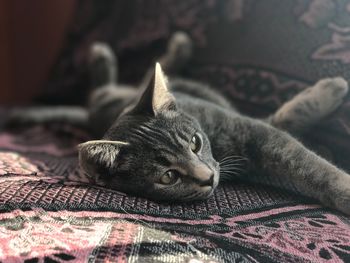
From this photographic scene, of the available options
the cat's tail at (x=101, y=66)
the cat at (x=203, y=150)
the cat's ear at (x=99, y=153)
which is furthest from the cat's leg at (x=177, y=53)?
the cat's ear at (x=99, y=153)

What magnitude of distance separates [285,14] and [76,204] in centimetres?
88

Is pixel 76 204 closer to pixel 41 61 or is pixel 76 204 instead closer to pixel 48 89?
pixel 48 89

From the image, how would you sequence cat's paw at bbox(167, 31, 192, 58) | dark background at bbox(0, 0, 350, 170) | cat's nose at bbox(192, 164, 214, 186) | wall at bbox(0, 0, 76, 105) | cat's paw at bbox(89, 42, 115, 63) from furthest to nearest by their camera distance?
wall at bbox(0, 0, 76, 105) < cat's paw at bbox(89, 42, 115, 63) < cat's paw at bbox(167, 31, 192, 58) < dark background at bbox(0, 0, 350, 170) < cat's nose at bbox(192, 164, 214, 186)

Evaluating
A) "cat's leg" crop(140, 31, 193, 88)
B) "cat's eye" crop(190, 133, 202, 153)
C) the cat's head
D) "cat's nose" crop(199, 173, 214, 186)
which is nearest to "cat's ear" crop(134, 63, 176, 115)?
the cat's head

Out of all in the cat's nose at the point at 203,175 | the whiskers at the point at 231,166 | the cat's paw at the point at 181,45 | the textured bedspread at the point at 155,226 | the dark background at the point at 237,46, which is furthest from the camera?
the cat's paw at the point at 181,45

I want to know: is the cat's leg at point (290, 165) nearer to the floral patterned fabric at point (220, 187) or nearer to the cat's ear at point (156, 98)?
the floral patterned fabric at point (220, 187)

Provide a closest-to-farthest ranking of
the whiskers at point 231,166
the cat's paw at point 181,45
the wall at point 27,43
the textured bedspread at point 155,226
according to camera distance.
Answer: the textured bedspread at point 155,226 → the whiskers at point 231,166 → the cat's paw at point 181,45 → the wall at point 27,43

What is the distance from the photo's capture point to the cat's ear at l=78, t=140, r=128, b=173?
101 cm

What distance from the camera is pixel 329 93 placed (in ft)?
3.98

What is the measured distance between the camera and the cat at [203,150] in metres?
1.03

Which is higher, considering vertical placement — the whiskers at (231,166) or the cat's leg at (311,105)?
the cat's leg at (311,105)

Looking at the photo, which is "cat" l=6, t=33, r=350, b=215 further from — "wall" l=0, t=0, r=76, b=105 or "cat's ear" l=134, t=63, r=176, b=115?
"wall" l=0, t=0, r=76, b=105

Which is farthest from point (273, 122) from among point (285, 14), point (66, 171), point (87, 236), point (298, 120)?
point (87, 236)

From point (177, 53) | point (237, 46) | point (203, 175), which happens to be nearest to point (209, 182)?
point (203, 175)
